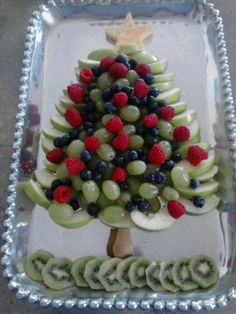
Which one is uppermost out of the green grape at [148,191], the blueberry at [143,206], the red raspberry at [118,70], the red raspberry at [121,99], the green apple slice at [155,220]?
the red raspberry at [118,70]

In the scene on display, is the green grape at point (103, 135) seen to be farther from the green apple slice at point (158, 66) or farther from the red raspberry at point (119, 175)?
the green apple slice at point (158, 66)

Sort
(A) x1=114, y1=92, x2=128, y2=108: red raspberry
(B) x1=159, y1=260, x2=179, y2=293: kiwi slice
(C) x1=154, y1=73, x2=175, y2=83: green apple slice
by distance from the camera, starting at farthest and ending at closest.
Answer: (C) x1=154, y1=73, x2=175, y2=83: green apple slice → (A) x1=114, y1=92, x2=128, y2=108: red raspberry → (B) x1=159, y1=260, x2=179, y2=293: kiwi slice

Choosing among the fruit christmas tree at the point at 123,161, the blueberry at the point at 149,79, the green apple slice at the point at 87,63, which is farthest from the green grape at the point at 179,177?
the green apple slice at the point at 87,63

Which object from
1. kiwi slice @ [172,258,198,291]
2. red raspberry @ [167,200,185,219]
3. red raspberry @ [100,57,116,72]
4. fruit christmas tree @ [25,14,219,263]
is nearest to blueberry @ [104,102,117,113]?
fruit christmas tree @ [25,14,219,263]

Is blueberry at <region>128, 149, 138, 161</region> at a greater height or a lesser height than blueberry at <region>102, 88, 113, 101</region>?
lesser

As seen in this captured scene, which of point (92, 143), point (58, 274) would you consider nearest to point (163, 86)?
point (92, 143)

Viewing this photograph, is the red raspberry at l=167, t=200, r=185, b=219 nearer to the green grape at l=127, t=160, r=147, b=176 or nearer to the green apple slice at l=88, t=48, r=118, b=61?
the green grape at l=127, t=160, r=147, b=176

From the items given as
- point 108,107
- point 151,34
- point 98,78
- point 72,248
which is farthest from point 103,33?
point 72,248
